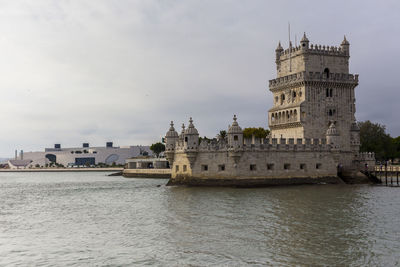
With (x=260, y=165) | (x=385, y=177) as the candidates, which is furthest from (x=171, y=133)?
(x=385, y=177)

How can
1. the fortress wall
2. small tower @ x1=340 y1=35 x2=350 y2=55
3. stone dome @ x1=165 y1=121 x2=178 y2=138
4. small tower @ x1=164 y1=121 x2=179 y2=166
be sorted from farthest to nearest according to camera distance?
small tower @ x1=340 y1=35 x2=350 y2=55 → stone dome @ x1=165 y1=121 x2=178 y2=138 → small tower @ x1=164 y1=121 x2=179 y2=166 → the fortress wall

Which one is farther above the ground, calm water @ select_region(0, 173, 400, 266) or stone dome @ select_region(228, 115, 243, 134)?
stone dome @ select_region(228, 115, 243, 134)

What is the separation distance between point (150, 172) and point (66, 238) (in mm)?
71385

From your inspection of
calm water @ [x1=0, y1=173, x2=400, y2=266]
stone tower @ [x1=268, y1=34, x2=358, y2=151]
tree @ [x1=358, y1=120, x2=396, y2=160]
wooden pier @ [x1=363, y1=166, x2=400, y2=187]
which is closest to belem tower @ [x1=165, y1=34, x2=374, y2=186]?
stone tower @ [x1=268, y1=34, x2=358, y2=151]

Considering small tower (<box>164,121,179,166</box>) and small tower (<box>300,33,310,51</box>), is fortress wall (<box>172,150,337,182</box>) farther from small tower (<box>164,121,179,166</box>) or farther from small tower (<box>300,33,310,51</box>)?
small tower (<box>300,33,310,51</box>)

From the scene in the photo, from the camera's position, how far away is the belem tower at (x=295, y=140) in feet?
174

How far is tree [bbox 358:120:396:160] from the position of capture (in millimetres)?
94562

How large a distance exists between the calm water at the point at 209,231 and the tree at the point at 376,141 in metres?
53.2

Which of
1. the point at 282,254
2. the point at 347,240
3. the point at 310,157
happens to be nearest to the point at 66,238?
the point at 282,254

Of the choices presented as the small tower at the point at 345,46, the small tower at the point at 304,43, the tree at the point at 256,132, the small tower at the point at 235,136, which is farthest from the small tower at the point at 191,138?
the tree at the point at 256,132

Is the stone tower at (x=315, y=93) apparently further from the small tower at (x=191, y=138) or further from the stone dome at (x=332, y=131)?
the small tower at (x=191, y=138)

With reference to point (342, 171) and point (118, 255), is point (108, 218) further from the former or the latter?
point (342, 171)

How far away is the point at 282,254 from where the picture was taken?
71.1ft

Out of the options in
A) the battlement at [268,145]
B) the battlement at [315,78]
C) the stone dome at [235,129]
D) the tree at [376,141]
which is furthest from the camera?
the tree at [376,141]
